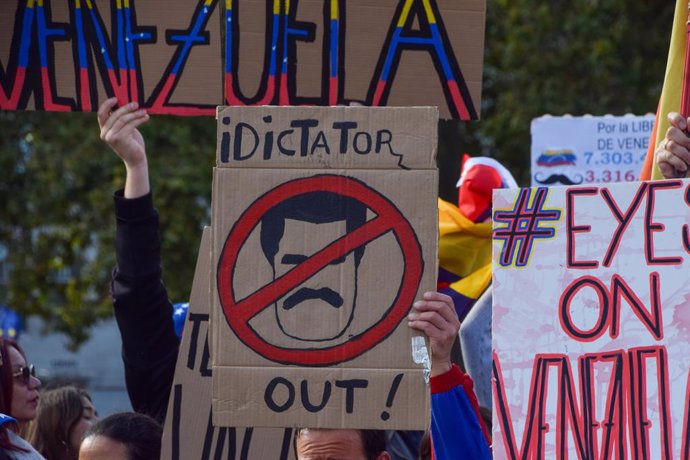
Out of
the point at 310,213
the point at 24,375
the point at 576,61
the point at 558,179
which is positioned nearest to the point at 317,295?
the point at 310,213

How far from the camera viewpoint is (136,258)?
3459 millimetres

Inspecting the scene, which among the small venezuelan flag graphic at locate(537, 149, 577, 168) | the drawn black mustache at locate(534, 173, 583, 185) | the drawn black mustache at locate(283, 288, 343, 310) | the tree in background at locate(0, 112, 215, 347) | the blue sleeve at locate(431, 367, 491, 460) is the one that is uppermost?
the drawn black mustache at locate(283, 288, 343, 310)

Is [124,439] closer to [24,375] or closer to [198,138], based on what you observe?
[24,375]

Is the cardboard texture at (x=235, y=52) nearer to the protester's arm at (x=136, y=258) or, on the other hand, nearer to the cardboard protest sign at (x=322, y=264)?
the protester's arm at (x=136, y=258)

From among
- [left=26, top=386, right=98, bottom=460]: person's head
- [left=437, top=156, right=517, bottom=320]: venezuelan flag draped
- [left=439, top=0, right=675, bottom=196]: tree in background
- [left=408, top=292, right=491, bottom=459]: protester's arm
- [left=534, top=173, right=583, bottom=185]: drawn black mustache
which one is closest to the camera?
[left=408, top=292, right=491, bottom=459]: protester's arm

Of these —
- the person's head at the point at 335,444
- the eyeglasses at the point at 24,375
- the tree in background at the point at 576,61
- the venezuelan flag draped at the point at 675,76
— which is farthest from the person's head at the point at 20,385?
the tree in background at the point at 576,61

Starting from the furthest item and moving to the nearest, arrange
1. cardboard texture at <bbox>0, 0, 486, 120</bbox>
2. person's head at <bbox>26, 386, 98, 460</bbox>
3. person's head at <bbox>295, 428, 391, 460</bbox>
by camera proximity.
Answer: person's head at <bbox>26, 386, 98, 460</bbox> < cardboard texture at <bbox>0, 0, 486, 120</bbox> < person's head at <bbox>295, 428, 391, 460</bbox>

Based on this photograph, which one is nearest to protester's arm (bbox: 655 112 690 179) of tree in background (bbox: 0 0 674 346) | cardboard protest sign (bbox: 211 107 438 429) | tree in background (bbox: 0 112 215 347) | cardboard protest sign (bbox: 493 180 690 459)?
cardboard protest sign (bbox: 493 180 690 459)

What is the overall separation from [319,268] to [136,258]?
2.79 feet

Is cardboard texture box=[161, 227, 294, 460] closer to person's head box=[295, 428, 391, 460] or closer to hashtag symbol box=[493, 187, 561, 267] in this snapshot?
person's head box=[295, 428, 391, 460]

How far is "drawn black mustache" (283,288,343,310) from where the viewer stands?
2.77 meters

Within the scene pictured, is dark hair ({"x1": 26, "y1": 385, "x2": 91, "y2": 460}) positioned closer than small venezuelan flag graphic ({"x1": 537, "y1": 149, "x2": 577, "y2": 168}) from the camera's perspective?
Yes

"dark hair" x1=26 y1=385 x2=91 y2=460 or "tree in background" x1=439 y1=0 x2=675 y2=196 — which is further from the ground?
"tree in background" x1=439 y1=0 x2=675 y2=196

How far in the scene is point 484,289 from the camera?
15.9ft
